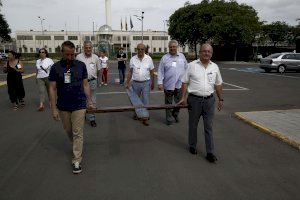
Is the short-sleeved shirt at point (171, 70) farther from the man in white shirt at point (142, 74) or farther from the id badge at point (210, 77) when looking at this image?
the id badge at point (210, 77)

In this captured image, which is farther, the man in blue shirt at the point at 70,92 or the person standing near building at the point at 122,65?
the person standing near building at the point at 122,65

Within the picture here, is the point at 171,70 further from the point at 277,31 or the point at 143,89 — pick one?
the point at 277,31

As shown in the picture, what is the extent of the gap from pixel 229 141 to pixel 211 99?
1510mm

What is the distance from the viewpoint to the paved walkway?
6637 millimetres

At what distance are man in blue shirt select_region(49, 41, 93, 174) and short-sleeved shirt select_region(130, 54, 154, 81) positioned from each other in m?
2.88

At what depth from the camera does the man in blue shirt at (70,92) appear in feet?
16.1

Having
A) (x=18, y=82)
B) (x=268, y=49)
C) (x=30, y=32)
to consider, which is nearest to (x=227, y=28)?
(x=268, y=49)

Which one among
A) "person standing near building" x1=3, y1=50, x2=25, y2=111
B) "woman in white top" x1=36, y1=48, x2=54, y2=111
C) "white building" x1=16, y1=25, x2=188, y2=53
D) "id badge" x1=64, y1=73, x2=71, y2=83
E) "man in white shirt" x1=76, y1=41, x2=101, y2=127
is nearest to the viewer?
"id badge" x1=64, y1=73, x2=71, y2=83

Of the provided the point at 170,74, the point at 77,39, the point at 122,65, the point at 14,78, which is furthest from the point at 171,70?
the point at 77,39

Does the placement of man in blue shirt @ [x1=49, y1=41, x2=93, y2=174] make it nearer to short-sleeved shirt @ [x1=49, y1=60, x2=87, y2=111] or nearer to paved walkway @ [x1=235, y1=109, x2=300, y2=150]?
short-sleeved shirt @ [x1=49, y1=60, x2=87, y2=111]

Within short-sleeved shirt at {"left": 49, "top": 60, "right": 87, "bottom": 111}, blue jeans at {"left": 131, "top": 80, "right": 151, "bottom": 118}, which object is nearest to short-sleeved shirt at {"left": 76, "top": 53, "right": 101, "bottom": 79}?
blue jeans at {"left": 131, "top": 80, "right": 151, "bottom": 118}

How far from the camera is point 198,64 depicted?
215 inches

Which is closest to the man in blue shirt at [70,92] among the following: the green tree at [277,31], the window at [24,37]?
the green tree at [277,31]

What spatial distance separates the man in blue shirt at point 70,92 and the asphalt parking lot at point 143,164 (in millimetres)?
604
